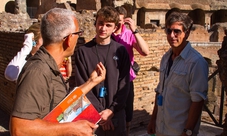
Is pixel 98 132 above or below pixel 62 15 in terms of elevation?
below

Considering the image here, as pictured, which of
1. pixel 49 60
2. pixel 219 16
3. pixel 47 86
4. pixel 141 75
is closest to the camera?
pixel 47 86

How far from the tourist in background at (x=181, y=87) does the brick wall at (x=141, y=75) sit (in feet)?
9.58

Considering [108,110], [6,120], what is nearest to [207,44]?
[6,120]

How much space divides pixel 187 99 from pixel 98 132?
3.62ft

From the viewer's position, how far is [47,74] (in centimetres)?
162

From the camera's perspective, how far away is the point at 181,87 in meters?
2.41

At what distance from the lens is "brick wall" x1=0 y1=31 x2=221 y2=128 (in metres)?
5.55

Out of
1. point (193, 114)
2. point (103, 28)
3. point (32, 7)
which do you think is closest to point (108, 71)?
point (103, 28)

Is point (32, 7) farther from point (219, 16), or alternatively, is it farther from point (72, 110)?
point (72, 110)

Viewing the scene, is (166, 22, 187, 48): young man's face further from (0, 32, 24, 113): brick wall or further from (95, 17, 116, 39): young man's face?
(0, 32, 24, 113): brick wall

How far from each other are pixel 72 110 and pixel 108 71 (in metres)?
1.22

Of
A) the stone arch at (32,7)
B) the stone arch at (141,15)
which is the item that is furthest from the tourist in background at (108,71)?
the stone arch at (32,7)

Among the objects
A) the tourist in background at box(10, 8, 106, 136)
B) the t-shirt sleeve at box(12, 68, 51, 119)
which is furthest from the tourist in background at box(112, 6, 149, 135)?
the t-shirt sleeve at box(12, 68, 51, 119)

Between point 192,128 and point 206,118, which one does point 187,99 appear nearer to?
point 192,128
